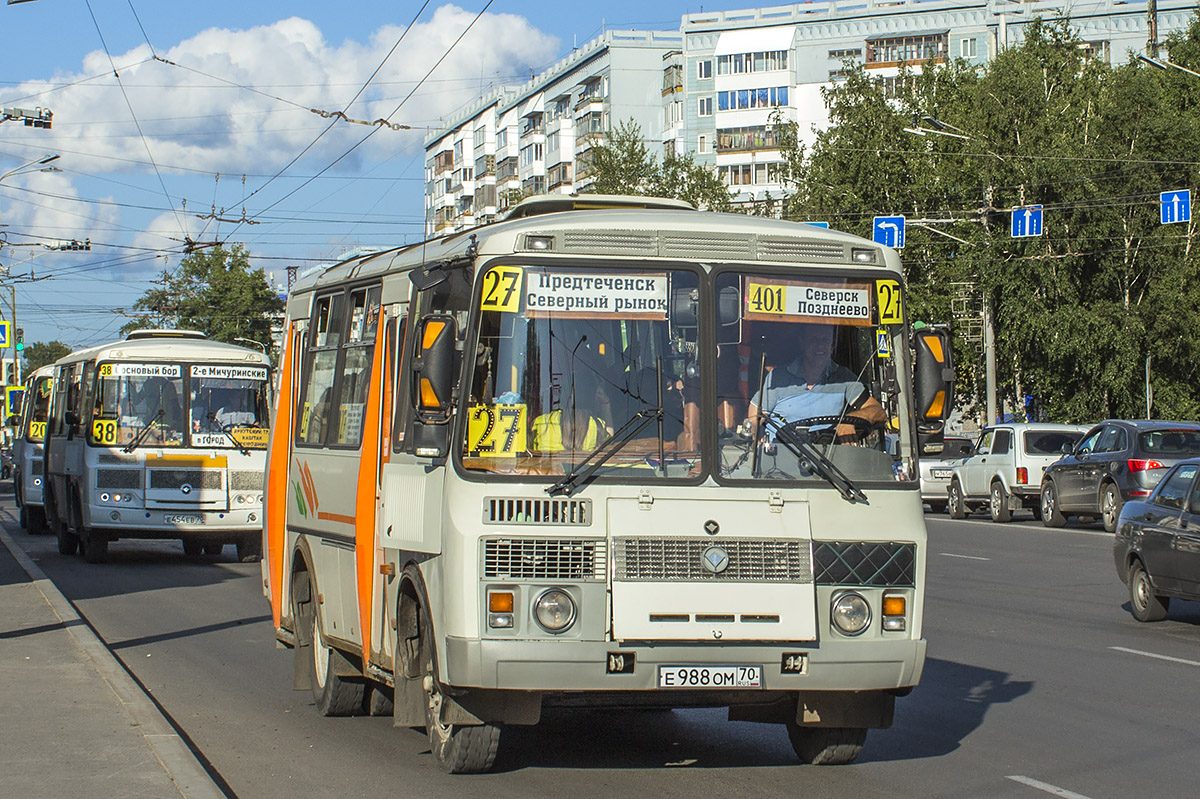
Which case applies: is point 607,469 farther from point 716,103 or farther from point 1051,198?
point 716,103

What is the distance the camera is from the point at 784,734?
9.37 metres

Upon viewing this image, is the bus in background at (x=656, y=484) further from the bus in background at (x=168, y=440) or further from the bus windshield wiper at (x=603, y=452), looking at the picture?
the bus in background at (x=168, y=440)

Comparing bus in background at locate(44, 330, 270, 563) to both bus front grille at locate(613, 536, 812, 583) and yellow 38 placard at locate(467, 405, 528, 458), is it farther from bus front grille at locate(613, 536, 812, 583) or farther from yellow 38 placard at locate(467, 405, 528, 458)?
bus front grille at locate(613, 536, 812, 583)

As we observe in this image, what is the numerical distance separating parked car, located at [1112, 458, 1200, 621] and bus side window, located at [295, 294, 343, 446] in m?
7.93

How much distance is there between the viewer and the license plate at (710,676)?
7160 mm

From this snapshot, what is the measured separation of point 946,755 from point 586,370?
2.97 metres

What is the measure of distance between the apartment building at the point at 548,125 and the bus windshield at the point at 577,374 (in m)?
75.3

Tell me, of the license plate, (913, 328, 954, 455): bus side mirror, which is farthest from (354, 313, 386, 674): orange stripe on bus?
(913, 328, 954, 455): bus side mirror

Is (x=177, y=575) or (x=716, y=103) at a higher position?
(x=716, y=103)

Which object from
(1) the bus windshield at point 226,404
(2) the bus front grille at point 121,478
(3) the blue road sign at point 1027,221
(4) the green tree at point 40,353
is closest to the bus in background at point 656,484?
(1) the bus windshield at point 226,404

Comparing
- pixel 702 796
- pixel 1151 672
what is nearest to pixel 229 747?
pixel 702 796

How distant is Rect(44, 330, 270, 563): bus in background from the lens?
22609 mm

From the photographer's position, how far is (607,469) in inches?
287

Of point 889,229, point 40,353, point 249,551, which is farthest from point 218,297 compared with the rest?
point 40,353
